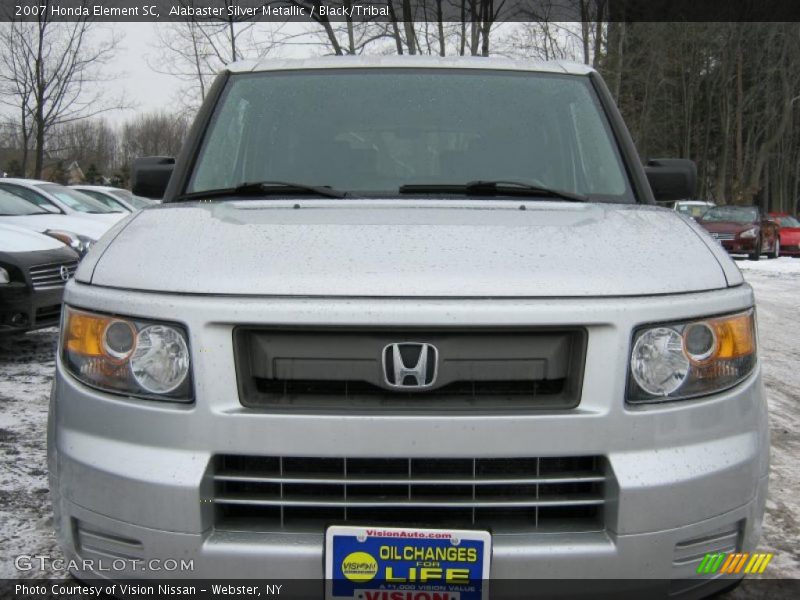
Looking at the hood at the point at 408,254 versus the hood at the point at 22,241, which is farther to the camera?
the hood at the point at 22,241

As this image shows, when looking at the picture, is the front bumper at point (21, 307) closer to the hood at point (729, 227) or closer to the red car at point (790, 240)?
the hood at point (729, 227)

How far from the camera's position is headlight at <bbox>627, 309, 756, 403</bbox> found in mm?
1883

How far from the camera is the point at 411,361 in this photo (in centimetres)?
183

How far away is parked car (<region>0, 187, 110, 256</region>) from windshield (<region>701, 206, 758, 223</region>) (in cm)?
1711

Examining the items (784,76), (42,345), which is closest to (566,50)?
(784,76)

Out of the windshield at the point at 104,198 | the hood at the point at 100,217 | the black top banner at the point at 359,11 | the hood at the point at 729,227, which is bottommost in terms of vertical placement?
the hood at the point at 729,227

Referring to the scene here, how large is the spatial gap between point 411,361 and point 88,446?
31.9 inches

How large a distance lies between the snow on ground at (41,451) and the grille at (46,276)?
63cm

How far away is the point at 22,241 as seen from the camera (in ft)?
22.6

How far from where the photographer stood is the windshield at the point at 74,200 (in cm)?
1198

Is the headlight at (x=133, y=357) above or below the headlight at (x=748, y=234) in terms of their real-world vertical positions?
above

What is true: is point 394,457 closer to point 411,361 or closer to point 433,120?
point 411,361

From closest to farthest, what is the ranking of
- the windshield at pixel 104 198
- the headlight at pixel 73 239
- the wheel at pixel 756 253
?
the headlight at pixel 73 239
the windshield at pixel 104 198
the wheel at pixel 756 253

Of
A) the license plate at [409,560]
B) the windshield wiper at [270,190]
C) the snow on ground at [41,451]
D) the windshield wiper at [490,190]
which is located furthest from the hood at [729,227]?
the license plate at [409,560]
